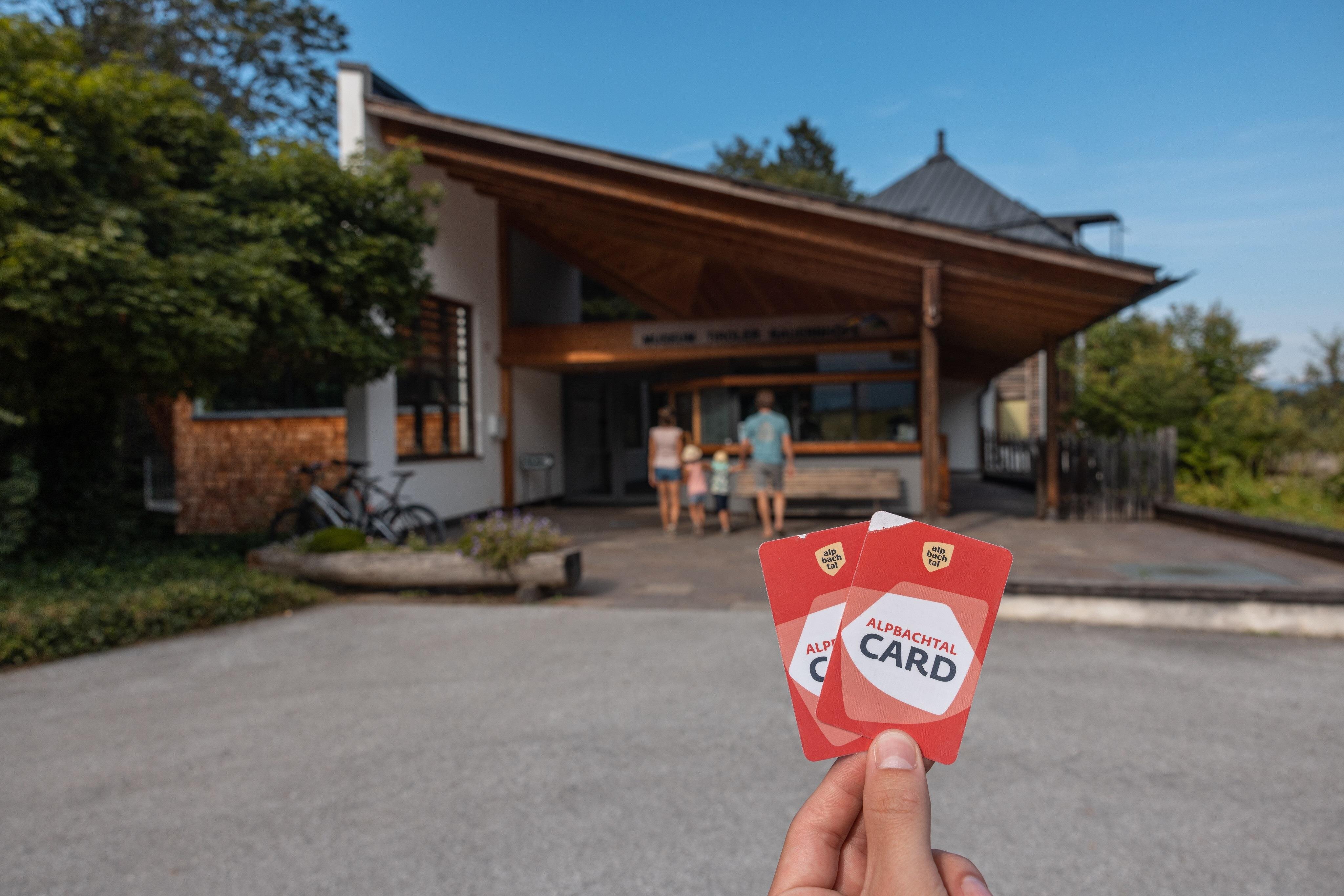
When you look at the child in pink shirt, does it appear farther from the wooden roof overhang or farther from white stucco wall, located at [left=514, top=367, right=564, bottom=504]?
white stucco wall, located at [left=514, top=367, right=564, bottom=504]

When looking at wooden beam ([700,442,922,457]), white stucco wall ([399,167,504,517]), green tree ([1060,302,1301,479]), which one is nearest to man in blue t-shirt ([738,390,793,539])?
wooden beam ([700,442,922,457])

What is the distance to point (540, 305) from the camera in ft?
54.1

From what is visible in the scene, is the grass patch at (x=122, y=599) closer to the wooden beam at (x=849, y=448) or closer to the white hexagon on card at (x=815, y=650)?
the white hexagon on card at (x=815, y=650)

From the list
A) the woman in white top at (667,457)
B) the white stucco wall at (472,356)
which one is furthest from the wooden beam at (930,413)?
the white stucco wall at (472,356)

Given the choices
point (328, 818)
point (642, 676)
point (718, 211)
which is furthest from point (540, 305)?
point (328, 818)

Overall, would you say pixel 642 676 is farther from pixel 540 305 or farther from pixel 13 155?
pixel 540 305

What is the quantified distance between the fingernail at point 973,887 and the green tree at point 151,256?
269 inches

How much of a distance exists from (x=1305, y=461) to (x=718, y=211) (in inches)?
393

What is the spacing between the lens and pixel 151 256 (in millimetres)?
6707

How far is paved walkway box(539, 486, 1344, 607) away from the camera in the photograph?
7470 millimetres

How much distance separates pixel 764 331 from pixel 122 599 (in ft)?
31.5

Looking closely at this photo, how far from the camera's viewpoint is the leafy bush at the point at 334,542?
802 cm

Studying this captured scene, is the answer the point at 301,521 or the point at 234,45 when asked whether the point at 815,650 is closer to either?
the point at 301,521

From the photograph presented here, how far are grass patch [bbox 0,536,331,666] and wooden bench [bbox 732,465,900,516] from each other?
7.13m
